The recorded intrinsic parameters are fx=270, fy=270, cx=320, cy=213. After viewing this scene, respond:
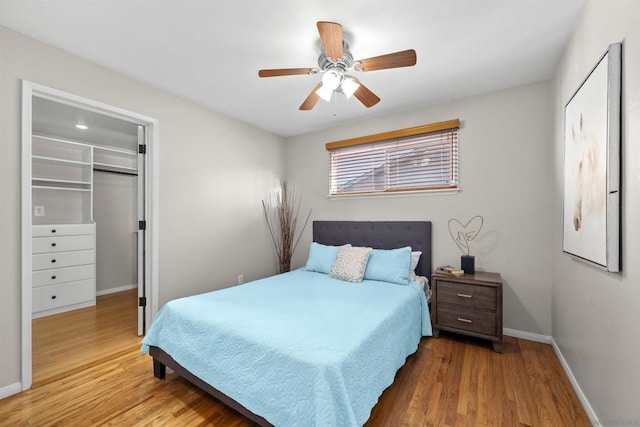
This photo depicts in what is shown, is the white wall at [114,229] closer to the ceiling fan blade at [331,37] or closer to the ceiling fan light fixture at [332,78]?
the ceiling fan light fixture at [332,78]

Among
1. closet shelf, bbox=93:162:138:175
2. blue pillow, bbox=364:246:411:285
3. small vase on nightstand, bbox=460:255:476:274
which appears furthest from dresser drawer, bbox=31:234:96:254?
small vase on nightstand, bbox=460:255:476:274

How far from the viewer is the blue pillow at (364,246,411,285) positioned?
2.75 metres

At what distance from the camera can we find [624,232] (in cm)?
127

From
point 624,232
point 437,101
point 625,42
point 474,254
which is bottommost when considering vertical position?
point 474,254

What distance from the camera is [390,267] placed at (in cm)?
281

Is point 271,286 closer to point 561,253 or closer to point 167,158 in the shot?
point 167,158

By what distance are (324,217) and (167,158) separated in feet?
6.96

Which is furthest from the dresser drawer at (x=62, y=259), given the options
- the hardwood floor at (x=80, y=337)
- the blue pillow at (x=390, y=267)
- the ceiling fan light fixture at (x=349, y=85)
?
the ceiling fan light fixture at (x=349, y=85)

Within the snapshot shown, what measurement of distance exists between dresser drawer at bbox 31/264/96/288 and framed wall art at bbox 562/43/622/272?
5.26 meters

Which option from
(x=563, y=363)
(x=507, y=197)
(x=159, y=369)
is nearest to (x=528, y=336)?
(x=563, y=363)

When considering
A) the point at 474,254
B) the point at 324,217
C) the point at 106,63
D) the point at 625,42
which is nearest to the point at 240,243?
the point at 324,217

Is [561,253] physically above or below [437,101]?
below

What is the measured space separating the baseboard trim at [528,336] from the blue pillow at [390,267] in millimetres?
1164

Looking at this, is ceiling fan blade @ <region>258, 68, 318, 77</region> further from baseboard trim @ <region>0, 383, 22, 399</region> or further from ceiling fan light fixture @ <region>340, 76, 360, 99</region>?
baseboard trim @ <region>0, 383, 22, 399</region>
